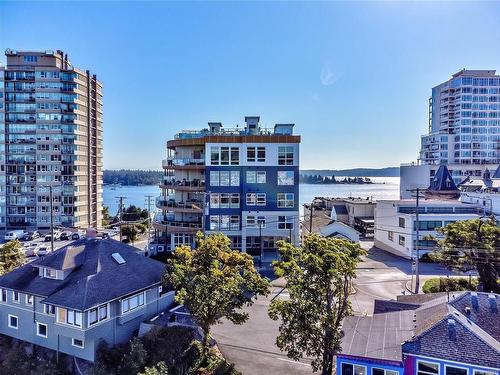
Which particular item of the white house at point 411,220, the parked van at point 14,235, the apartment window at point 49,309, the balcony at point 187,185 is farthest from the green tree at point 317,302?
the parked van at point 14,235

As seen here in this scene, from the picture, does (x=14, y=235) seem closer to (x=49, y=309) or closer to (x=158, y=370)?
(x=49, y=309)

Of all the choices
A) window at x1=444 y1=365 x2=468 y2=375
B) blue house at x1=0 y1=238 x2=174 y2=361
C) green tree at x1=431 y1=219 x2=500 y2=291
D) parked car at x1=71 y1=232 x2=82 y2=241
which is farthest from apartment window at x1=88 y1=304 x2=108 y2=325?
parked car at x1=71 y1=232 x2=82 y2=241

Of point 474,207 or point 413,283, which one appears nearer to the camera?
point 413,283

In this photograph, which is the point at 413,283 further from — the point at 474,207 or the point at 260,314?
the point at 474,207

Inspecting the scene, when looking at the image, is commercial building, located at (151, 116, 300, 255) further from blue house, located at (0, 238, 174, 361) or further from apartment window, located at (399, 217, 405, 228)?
blue house, located at (0, 238, 174, 361)

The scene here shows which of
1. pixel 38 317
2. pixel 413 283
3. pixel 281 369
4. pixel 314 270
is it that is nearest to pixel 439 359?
pixel 314 270
